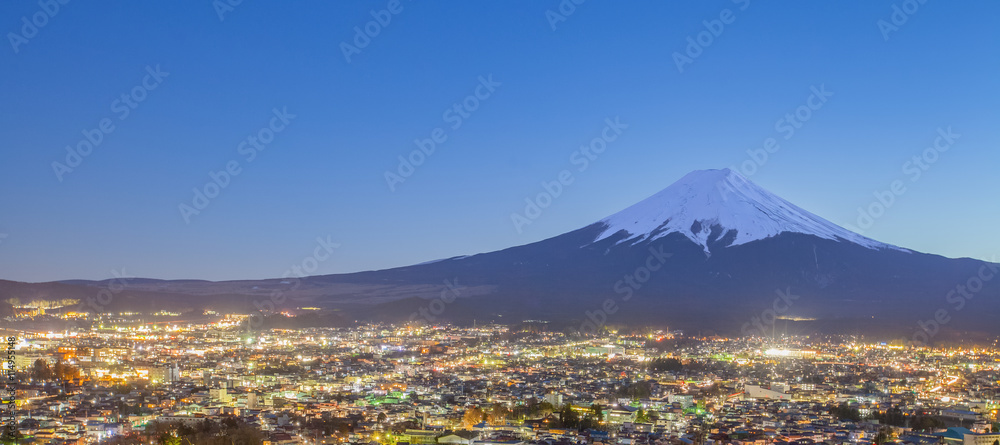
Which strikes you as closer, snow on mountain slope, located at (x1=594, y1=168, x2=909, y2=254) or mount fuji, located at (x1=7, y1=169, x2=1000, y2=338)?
mount fuji, located at (x1=7, y1=169, x2=1000, y2=338)

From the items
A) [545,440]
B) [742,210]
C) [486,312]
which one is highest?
[742,210]

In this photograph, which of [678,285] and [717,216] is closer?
[678,285]

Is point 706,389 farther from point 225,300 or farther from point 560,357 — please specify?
point 225,300

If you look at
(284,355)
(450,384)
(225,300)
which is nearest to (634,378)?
(450,384)
